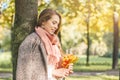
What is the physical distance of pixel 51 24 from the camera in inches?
190

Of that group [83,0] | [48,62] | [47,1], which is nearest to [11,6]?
[47,1]

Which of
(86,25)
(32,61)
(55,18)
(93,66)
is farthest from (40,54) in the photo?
(93,66)

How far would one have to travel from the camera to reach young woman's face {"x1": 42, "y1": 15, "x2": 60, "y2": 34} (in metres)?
4.80

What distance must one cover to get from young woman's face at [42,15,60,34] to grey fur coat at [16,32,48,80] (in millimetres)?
179

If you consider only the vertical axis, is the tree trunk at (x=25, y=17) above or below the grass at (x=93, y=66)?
above

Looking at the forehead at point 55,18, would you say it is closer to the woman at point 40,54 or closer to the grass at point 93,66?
the woman at point 40,54

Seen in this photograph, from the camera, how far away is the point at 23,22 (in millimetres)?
5383

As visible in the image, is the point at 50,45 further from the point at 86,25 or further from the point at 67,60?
the point at 86,25

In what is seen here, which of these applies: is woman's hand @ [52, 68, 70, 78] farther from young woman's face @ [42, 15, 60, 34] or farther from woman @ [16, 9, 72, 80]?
young woman's face @ [42, 15, 60, 34]

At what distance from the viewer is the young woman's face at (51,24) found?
480cm

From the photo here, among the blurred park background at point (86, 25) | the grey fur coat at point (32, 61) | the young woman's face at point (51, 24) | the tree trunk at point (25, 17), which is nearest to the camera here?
the grey fur coat at point (32, 61)

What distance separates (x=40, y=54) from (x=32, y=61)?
4.6 inches

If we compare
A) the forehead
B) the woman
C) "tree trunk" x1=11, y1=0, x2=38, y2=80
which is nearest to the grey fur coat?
the woman

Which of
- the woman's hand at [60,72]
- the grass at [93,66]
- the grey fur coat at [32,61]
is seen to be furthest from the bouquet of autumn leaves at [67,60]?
the grass at [93,66]
